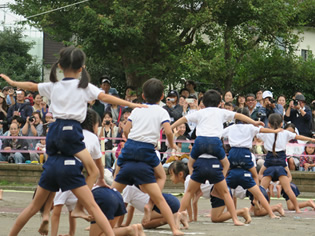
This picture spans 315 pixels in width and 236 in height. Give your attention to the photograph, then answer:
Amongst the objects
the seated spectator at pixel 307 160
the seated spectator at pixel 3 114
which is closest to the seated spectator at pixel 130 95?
the seated spectator at pixel 3 114

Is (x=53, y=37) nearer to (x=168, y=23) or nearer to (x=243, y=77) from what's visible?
(x=168, y=23)

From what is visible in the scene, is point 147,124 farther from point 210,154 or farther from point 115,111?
point 115,111

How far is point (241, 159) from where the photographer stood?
10211 millimetres

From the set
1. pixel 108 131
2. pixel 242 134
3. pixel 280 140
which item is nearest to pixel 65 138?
pixel 242 134

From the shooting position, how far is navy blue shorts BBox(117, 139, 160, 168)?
7.82 m

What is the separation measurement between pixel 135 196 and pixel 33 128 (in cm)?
898

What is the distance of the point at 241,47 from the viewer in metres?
25.5

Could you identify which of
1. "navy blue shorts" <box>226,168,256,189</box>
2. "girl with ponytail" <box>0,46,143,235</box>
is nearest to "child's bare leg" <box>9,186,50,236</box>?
"girl with ponytail" <box>0,46,143,235</box>

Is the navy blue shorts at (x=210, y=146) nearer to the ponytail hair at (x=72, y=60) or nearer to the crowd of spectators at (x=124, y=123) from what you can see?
the ponytail hair at (x=72, y=60)

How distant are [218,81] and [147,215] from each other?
19.3m

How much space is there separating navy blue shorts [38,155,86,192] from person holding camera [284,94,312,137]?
11452 mm

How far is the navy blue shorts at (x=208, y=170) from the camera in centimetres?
895

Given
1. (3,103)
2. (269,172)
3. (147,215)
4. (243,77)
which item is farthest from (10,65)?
(147,215)

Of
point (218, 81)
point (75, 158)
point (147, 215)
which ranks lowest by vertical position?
point (147, 215)
